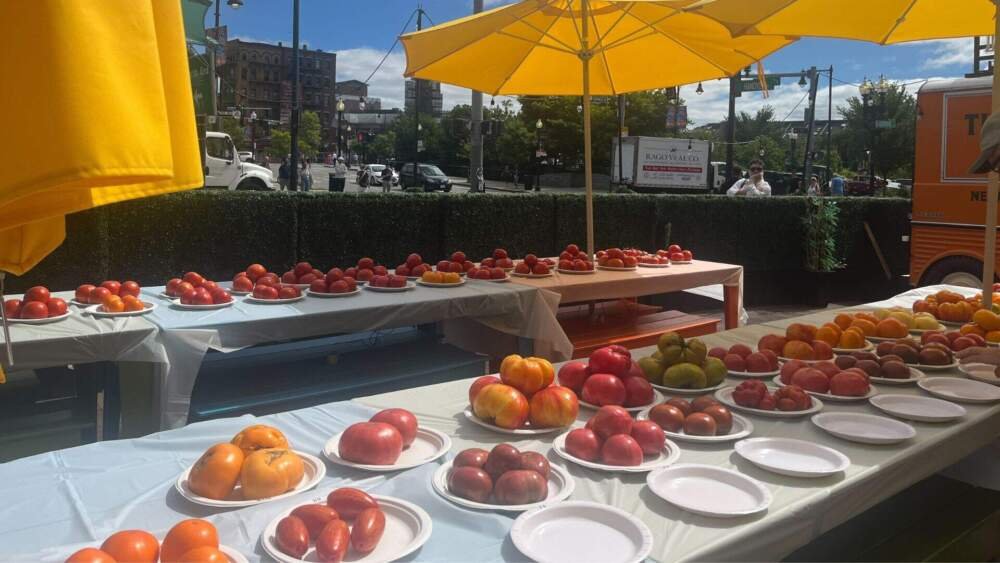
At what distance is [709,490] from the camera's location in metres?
1.84

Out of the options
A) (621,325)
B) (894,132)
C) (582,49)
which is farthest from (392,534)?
(894,132)

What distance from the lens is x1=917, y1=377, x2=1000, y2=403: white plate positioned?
8.91 feet

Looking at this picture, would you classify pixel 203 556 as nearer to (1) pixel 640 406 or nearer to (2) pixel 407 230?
(1) pixel 640 406

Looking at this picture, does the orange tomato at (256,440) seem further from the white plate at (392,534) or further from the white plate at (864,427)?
the white plate at (864,427)

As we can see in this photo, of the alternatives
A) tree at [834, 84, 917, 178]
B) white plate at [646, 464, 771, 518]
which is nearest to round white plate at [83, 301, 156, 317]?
white plate at [646, 464, 771, 518]

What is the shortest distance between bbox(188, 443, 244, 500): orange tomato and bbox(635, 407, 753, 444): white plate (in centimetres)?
119

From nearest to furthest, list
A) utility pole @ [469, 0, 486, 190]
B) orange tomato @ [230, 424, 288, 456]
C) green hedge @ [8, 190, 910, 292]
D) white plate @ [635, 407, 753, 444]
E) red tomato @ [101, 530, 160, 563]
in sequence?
1. red tomato @ [101, 530, 160, 563]
2. orange tomato @ [230, 424, 288, 456]
3. white plate @ [635, 407, 753, 444]
4. green hedge @ [8, 190, 910, 292]
5. utility pole @ [469, 0, 486, 190]

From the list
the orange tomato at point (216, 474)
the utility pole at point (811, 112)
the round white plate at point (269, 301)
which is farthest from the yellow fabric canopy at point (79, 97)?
the utility pole at point (811, 112)

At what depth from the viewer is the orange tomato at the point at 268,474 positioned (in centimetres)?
169

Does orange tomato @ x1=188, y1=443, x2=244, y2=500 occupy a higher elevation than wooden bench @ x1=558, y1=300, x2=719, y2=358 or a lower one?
higher

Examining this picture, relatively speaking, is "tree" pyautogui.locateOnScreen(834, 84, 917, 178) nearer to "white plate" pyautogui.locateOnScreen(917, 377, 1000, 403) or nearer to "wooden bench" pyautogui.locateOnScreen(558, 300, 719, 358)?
"wooden bench" pyautogui.locateOnScreen(558, 300, 719, 358)

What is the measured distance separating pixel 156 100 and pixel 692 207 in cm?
1101

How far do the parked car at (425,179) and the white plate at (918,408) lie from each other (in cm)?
3792

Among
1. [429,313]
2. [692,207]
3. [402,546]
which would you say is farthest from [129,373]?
[692,207]
